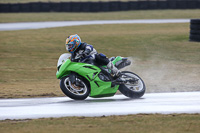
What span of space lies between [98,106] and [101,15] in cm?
3138

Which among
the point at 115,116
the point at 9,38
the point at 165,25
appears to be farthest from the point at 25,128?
the point at 165,25

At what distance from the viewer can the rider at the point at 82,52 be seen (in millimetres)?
8851

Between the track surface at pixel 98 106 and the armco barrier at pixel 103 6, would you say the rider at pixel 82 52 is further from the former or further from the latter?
the armco barrier at pixel 103 6

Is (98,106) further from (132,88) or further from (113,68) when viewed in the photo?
(132,88)

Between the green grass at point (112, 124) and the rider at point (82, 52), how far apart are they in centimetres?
204

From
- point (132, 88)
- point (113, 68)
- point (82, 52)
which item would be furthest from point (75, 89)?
point (132, 88)

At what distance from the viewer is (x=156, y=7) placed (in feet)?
137

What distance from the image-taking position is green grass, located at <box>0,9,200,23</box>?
Answer: 36625 mm

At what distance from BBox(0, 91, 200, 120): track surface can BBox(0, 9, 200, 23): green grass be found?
26822mm

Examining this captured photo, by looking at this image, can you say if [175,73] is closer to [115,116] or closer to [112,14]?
[115,116]

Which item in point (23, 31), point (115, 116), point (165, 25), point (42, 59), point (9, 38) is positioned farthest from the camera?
point (165, 25)

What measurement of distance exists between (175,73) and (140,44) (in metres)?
7.92

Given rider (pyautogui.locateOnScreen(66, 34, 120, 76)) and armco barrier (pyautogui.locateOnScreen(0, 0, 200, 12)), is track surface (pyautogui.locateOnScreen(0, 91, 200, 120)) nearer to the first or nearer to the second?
rider (pyautogui.locateOnScreen(66, 34, 120, 76))

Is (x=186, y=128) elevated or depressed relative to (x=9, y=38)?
elevated
